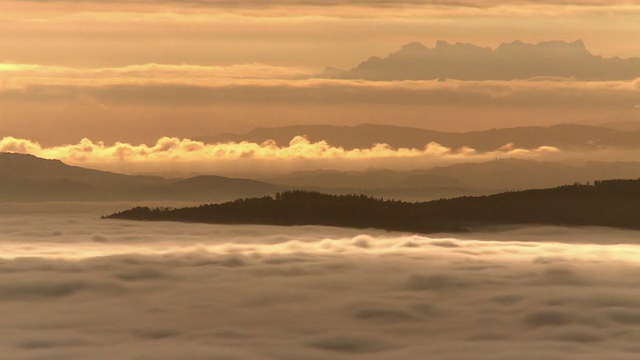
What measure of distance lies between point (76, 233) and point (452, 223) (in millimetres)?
31199

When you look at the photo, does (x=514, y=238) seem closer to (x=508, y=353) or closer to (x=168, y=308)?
(x=168, y=308)

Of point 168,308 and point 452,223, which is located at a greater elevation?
point 452,223

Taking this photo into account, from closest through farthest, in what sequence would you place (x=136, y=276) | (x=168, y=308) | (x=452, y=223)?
(x=168, y=308) < (x=136, y=276) < (x=452, y=223)

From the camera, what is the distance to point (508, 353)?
126 ft

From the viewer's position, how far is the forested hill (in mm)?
99625

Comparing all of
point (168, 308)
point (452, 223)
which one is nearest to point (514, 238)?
point (452, 223)

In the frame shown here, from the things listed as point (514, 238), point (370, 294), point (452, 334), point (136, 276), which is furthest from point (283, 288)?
point (514, 238)

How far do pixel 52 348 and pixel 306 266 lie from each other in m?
27.7

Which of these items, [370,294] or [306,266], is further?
[306,266]

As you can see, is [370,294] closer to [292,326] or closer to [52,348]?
[292,326]

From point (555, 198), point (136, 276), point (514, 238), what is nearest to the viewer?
point (136, 276)

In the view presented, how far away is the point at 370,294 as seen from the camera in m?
54.0

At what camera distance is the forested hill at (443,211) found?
99625 mm

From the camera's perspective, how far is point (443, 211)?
101 m
